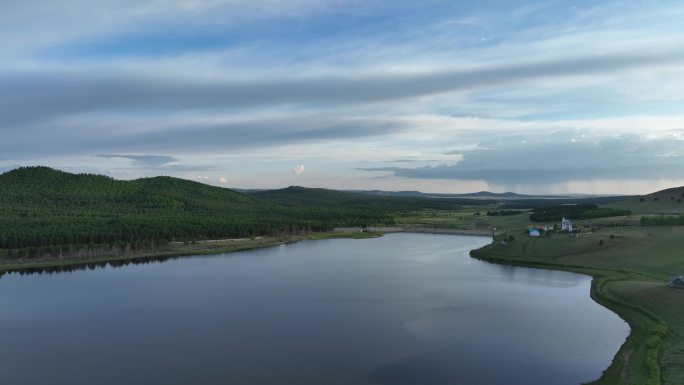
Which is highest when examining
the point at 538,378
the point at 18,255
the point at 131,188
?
the point at 131,188

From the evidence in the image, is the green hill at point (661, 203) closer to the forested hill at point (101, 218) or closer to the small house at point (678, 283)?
the forested hill at point (101, 218)

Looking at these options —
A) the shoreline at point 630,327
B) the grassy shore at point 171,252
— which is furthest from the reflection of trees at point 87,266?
the shoreline at point 630,327

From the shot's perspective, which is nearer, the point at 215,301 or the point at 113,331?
the point at 113,331

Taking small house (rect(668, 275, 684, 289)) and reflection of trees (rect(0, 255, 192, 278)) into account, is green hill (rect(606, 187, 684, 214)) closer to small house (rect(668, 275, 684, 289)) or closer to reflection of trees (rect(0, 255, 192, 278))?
small house (rect(668, 275, 684, 289))

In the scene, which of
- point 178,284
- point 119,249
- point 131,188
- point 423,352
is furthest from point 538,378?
point 131,188

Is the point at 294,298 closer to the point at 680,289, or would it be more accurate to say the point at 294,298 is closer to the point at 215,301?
the point at 215,301

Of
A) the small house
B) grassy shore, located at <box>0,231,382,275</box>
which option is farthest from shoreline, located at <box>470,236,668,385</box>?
grassy shore, located at <box>0,231,382,275</box>
